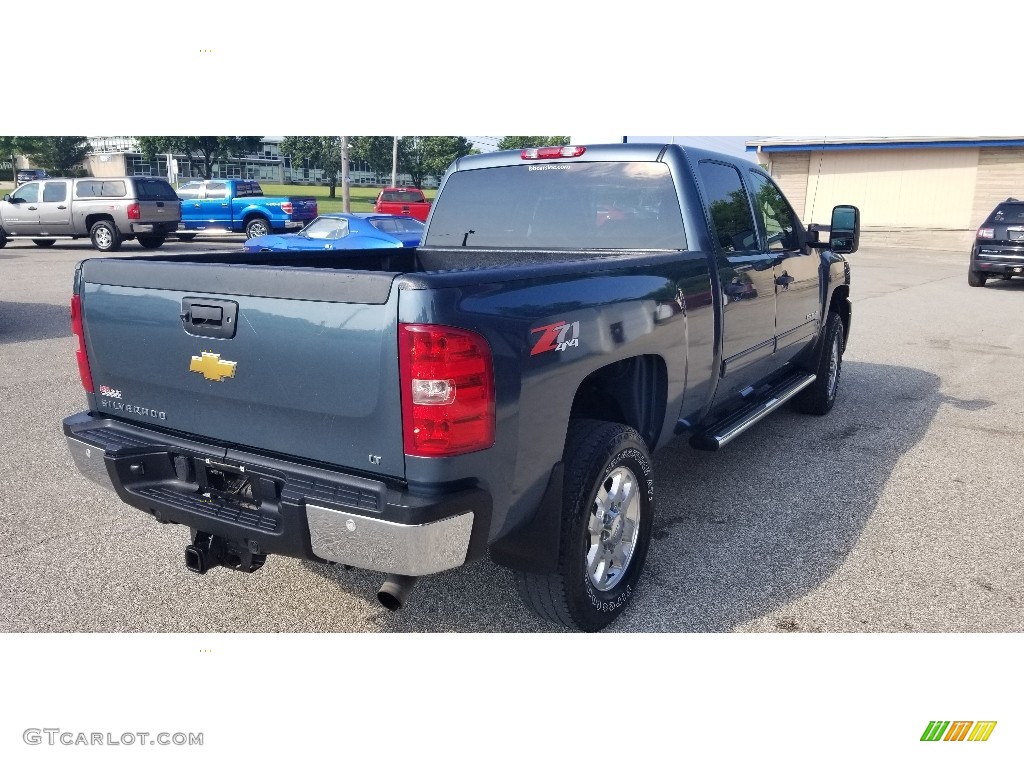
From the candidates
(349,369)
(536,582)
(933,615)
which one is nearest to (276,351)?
(349,369)

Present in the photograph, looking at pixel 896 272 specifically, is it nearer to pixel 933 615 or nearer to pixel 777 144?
pixel 777 144

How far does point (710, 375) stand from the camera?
396 centimetres

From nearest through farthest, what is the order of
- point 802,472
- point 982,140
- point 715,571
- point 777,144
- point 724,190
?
point 715,571, point 724,190, point 802,472, point 982,140, point 777,144

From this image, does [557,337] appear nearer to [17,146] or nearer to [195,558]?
[195,558]

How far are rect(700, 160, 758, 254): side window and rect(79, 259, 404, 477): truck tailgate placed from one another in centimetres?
241

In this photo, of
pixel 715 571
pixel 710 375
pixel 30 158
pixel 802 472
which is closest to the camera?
pixel 715 571

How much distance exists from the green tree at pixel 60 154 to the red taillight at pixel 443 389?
59.7m

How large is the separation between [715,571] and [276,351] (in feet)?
7.51

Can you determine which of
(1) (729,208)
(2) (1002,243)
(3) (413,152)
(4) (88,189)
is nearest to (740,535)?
(1) (729,208)

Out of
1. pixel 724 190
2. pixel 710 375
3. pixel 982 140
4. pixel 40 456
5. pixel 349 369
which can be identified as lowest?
pixel 40 456

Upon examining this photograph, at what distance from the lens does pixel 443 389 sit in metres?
2.35

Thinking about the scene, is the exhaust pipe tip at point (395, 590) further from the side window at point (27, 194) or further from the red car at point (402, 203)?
the red car at point (402, 203)

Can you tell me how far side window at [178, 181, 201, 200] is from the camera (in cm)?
2344

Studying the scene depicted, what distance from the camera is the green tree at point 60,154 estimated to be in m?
53.0
